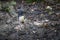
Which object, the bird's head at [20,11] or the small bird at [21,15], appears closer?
the small bird at [21,15]

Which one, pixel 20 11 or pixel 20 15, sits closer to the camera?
pixel 20 15

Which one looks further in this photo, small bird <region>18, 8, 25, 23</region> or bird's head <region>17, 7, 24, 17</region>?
bird's head <region>17, 7, 24, 17</region>

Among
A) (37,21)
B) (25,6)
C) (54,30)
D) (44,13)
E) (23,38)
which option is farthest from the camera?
(25,6)

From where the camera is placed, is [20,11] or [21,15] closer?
[21,15]

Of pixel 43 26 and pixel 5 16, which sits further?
pixel 5 16

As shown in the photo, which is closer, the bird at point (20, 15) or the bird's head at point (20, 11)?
the bird at point (20, 15)

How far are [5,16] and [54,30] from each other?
837 mm

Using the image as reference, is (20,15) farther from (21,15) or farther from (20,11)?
(20,11)

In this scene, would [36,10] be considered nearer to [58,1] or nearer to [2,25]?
[58,1]

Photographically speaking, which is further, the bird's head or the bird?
the bird's head

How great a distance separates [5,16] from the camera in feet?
8.04

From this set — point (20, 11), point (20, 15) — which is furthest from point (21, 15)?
point (20, 11)

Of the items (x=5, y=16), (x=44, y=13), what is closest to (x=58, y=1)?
(x=44, y=13)

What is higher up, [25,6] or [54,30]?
[25,6]
